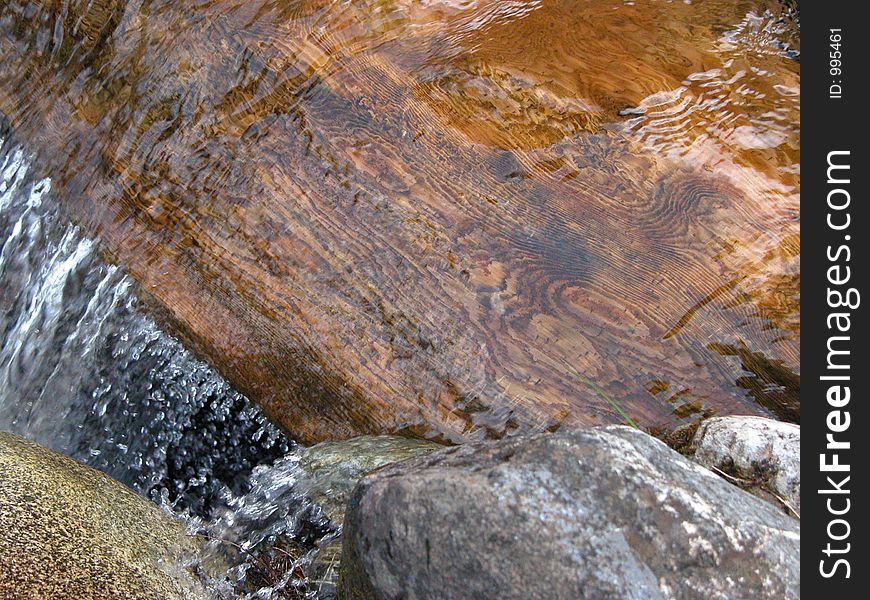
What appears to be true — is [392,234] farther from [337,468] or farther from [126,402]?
[126,402]

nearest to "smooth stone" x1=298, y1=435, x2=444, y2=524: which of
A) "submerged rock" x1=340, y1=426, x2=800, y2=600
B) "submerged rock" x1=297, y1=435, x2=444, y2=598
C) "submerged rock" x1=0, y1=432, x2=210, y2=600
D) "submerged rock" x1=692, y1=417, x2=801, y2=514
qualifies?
"submerged rock" x1=297, y1=435, x2=444, y2=598

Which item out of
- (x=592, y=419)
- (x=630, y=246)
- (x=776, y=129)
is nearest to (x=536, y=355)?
(x=592, y=419)

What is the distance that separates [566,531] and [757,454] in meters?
0.93

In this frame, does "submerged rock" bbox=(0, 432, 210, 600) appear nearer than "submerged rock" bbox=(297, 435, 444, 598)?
Yes

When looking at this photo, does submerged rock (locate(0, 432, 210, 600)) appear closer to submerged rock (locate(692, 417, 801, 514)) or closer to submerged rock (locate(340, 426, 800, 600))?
submerged rock (locate(340, 426, 800, 600))

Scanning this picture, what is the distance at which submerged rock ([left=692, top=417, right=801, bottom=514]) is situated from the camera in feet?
7.39

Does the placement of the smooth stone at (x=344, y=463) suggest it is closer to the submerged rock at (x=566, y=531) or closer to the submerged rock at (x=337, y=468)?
the submerged rock at (x=337, y=468)

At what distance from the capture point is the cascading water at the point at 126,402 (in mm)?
2838

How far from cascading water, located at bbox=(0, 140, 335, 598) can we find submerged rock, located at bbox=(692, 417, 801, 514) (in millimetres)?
1345

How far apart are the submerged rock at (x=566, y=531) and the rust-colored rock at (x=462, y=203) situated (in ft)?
2.60

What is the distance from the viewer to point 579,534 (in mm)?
1675

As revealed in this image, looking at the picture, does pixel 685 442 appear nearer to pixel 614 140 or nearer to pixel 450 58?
pixel 614 140

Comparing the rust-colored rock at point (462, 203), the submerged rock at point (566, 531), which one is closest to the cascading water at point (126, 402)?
the rust-colored rock at point (462, 203)

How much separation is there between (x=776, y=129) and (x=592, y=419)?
47.6 inches
